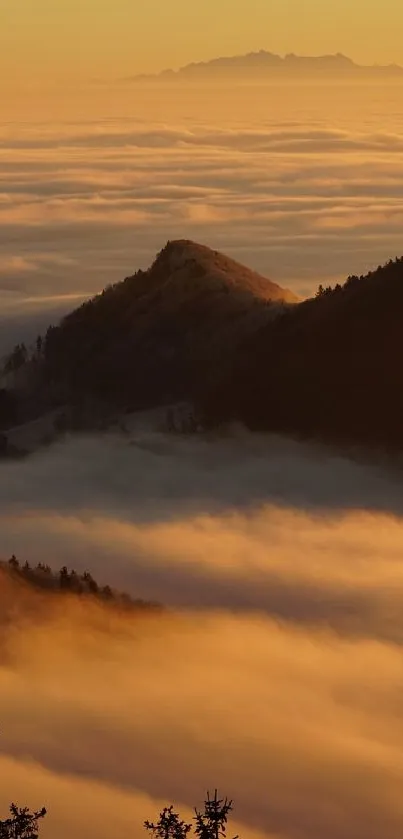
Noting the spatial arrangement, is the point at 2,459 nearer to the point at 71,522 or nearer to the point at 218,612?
the point at 71,522

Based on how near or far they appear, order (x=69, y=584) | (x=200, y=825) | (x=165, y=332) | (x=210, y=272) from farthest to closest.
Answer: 1. (x=210, y=272)
2. (x=165, y=332)
3. (x=69, y=584)
4. (x=200, y=825)

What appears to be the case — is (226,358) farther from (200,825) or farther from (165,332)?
(200,825)

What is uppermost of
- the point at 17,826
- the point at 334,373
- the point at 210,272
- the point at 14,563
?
the point at 210,272

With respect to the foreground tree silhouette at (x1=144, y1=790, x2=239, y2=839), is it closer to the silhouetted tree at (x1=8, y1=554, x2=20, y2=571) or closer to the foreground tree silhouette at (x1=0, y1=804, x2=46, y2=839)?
the foreground tree silhouette at (x1=0, y1=804, x2=46, y2=839)

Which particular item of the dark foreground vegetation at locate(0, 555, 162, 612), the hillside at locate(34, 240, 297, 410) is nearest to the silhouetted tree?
the dark foreground vegetation at locate(0, 555, 162, 612)

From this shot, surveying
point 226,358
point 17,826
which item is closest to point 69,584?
point 17,826

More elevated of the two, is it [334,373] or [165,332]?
[165,332]
